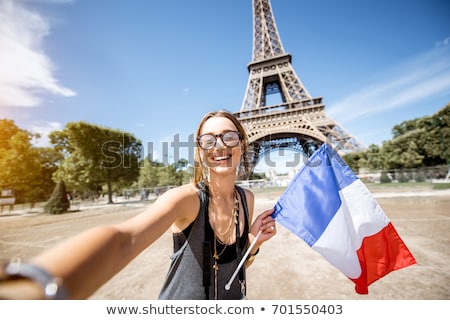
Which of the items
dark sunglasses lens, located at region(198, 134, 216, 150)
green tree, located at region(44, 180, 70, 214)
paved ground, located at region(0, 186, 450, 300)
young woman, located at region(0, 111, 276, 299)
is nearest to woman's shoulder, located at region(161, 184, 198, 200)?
young woman, located at region(0, 111, 276, 299)

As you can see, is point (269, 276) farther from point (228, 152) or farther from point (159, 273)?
point (228, 152)

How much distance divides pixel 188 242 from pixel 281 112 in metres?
25.3

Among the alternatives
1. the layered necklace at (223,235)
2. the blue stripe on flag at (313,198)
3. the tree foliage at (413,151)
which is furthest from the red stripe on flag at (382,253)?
the tree foliage at (413,151)

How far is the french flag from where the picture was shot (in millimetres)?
1680

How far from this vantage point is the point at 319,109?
23219mm

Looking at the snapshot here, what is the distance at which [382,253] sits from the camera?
5.58 ft

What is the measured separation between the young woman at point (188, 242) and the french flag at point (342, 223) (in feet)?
1.26

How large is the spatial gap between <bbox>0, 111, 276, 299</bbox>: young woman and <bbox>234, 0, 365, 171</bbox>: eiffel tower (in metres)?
19.9

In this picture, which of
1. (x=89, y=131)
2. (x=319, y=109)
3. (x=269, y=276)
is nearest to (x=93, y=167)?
(x=89, y=131)

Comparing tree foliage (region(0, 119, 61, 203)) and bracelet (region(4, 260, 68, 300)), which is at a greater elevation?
tree foliage (region(0, 119, 61, 203))

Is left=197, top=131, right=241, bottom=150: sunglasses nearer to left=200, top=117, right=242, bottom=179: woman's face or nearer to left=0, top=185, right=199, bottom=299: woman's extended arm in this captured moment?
left=200, top=117, right=242, bottom=179: woman's face

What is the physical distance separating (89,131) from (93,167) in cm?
432

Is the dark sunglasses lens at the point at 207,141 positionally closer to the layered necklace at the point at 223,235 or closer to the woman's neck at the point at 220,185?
the woman's neck at the point at 220,185

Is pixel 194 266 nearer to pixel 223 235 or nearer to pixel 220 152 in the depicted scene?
pixel 223 235
